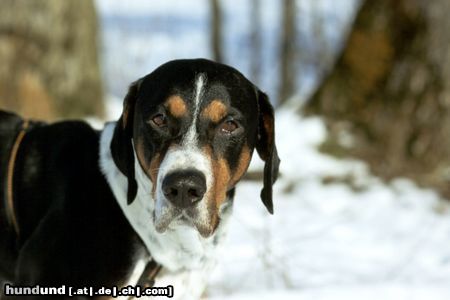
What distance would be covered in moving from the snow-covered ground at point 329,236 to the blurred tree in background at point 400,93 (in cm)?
21

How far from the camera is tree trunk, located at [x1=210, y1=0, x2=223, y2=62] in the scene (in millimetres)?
21375

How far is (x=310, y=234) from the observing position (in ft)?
21.4

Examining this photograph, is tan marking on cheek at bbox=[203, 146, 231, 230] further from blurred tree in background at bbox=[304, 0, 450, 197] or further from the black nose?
blurred tree in background at bbox=[304, 0, 450, 197]

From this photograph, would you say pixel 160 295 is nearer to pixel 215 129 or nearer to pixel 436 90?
pixel 215 129

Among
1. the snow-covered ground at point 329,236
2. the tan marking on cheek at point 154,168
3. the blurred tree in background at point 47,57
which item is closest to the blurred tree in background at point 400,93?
the snow-covered ground at point 329,236

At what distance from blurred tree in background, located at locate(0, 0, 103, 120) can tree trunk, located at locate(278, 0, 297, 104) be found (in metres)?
15.1

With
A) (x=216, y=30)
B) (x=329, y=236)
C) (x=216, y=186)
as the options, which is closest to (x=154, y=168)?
(x=216, y=186)

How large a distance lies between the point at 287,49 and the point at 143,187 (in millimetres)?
20256

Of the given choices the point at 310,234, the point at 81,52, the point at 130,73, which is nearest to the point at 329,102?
the point at 310,234

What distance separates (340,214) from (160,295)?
380 cm

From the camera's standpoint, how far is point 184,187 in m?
3.03

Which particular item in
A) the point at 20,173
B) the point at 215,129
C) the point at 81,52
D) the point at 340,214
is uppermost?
the point at 215,129

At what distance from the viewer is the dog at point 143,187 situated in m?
3.23

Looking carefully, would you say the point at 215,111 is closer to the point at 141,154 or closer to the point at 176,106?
the point at 176,106
